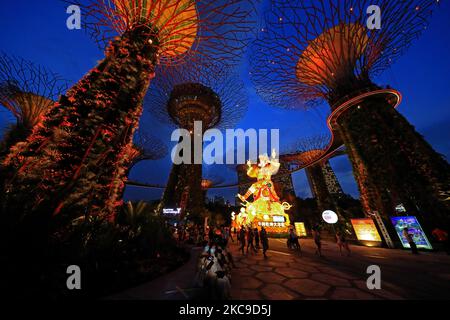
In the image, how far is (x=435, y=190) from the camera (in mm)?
6828

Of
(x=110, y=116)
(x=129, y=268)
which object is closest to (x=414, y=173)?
(x=129, y=268)

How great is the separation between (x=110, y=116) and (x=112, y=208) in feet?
7.62

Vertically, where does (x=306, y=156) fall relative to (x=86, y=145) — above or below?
above

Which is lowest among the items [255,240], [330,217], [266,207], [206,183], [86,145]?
[255,240]

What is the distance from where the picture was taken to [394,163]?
7859 mm

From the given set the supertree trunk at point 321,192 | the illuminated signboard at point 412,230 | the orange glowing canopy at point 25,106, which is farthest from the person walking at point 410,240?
the orange glowing canopy at point 25,106

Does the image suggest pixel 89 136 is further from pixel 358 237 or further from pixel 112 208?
pixel 358 237

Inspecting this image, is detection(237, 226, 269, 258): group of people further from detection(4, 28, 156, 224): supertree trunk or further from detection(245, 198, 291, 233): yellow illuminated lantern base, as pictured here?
detection(245, 198, 291, 233): yellow illuminated lantern base

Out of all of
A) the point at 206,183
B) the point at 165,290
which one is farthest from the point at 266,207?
the point at 206,183

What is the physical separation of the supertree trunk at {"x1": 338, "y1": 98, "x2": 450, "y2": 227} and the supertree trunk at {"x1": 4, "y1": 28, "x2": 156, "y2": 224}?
10598 mm

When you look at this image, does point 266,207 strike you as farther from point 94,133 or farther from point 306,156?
point 94,133

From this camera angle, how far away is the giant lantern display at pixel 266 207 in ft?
53.4

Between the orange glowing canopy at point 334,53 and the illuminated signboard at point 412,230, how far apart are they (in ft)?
27.4

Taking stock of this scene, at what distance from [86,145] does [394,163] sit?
11573 millimetres
